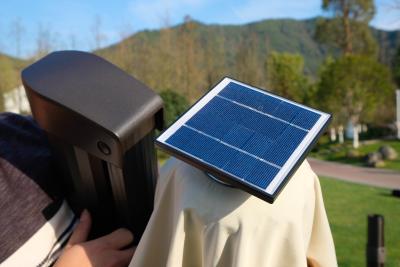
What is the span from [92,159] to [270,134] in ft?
1.04

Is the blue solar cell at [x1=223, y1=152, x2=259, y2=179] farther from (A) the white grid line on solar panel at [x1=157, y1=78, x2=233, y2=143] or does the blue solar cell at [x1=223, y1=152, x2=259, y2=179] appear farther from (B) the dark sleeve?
(B) the dark sleeve

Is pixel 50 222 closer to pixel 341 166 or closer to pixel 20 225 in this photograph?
pixel 20 225

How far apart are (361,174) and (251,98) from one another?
13.5 meters

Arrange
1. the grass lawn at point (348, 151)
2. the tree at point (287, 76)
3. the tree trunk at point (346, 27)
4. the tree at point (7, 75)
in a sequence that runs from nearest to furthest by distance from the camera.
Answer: the grass lawn at point (348, 151) < the tree at point (7, 75) < the tree trunk at point (346, 27) < the tree at point (287, 76)

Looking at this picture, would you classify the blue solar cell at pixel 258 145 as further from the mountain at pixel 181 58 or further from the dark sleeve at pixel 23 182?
the mountain at pixel 181 58

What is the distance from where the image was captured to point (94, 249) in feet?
2.93

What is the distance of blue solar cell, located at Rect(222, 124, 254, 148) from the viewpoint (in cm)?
79

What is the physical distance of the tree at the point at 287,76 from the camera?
26711mm

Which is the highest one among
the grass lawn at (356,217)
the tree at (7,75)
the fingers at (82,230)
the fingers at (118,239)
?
the fingers at (82,230)

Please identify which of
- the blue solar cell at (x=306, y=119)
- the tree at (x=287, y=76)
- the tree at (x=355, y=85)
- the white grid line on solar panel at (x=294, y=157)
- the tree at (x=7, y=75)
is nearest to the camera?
the white grid line on solar panel at (x=294, y=157)

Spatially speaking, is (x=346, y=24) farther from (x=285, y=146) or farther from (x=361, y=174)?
(x=285, y=146)

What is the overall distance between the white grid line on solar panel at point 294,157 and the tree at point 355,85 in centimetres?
1778

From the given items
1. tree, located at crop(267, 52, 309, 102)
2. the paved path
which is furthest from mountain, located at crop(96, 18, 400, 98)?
the paved path

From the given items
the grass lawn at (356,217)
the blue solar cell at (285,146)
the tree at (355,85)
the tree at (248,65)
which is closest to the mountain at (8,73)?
the tree at (248,65)
